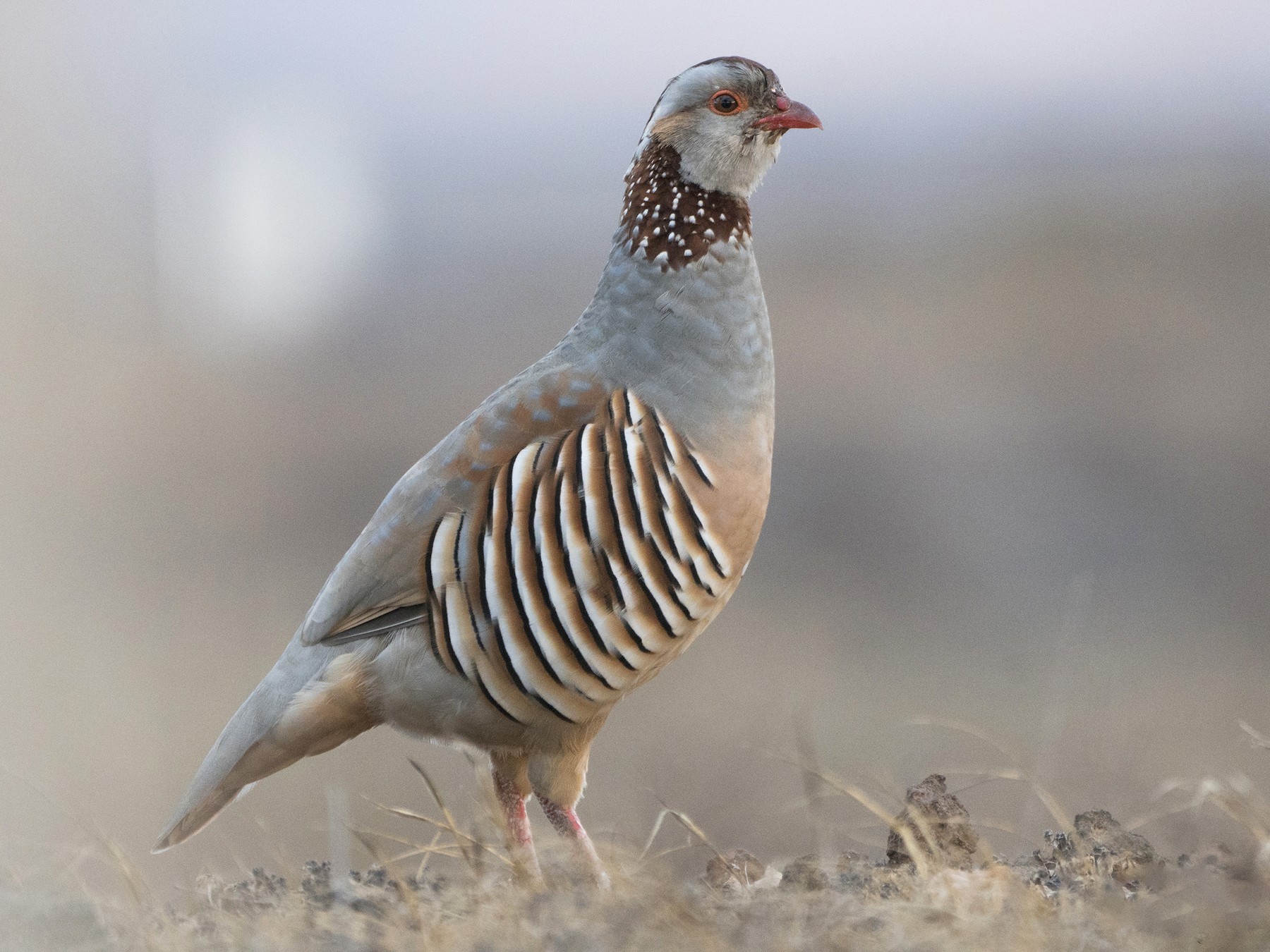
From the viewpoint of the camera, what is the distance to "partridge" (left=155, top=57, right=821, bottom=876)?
2.26 meters

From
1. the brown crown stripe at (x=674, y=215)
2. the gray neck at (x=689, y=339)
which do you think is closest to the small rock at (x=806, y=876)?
the gray neck at (x=689, y=339)

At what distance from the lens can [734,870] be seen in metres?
2.36

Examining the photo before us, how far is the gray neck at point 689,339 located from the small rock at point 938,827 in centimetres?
84

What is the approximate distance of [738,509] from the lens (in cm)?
236

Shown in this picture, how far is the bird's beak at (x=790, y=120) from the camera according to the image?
2523mm

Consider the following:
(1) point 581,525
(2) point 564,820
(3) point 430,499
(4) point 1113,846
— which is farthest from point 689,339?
(4) point 1113,846

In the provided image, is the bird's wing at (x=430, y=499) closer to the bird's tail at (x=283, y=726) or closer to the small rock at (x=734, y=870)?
the bird's tail at (x=283, y=726)

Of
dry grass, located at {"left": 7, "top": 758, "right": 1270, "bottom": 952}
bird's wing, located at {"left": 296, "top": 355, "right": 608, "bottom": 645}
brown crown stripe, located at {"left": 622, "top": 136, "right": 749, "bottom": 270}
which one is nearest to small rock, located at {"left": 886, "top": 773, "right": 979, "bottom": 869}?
dry grass, located at {"left": 7, "top": 758, "right": 1270, "bottom": 952}

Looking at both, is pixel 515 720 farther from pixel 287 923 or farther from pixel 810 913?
pixel 810 913

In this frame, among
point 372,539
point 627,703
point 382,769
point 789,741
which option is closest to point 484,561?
point 372,539

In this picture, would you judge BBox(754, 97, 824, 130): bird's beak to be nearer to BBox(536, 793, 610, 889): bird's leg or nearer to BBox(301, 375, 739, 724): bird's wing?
BBox(301, 375, 739, 724): bird's wing

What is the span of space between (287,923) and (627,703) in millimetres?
4898

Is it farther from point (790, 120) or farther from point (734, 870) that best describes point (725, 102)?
point (734, 870)

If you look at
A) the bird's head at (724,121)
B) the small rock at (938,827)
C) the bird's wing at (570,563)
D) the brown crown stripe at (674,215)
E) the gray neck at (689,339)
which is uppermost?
the bird's head at (724,121)
